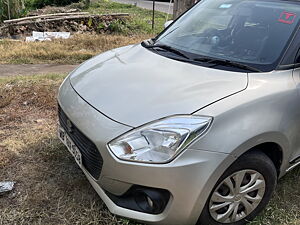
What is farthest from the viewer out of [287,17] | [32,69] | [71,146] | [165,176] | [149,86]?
[32,69]

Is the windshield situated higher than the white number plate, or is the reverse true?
the windshield

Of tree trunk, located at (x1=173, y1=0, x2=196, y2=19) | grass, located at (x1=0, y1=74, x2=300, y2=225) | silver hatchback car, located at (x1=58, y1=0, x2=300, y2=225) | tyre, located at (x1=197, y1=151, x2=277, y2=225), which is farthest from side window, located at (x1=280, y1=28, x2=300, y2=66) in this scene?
tree trunk, located at (x1=173, y1=0, x2=196, y2=19)

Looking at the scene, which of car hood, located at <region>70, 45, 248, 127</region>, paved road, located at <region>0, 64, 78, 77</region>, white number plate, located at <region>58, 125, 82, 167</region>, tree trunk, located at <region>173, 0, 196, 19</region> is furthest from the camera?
tree trunk, located at <region>173, 0, 196, 19</region>

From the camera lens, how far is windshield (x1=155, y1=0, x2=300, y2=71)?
2.59 metres

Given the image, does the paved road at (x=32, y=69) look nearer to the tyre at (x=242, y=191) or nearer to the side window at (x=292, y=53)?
the side window at (x=292, y=53)

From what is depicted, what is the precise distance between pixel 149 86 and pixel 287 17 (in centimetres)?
127

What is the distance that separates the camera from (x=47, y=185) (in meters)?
2.75

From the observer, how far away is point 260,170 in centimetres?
229

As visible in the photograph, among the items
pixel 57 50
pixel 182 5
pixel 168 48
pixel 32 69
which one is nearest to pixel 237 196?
pixel 168 48

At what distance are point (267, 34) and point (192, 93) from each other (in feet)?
3.08

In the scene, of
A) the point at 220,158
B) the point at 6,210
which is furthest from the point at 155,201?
the point at 6,210

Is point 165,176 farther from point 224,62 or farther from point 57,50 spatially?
point 57,50

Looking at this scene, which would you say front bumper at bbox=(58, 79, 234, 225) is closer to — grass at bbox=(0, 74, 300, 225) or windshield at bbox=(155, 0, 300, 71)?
grass at bbox=(0, 74, 300, 225)

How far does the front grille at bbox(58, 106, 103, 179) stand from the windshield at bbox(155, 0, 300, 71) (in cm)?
113
